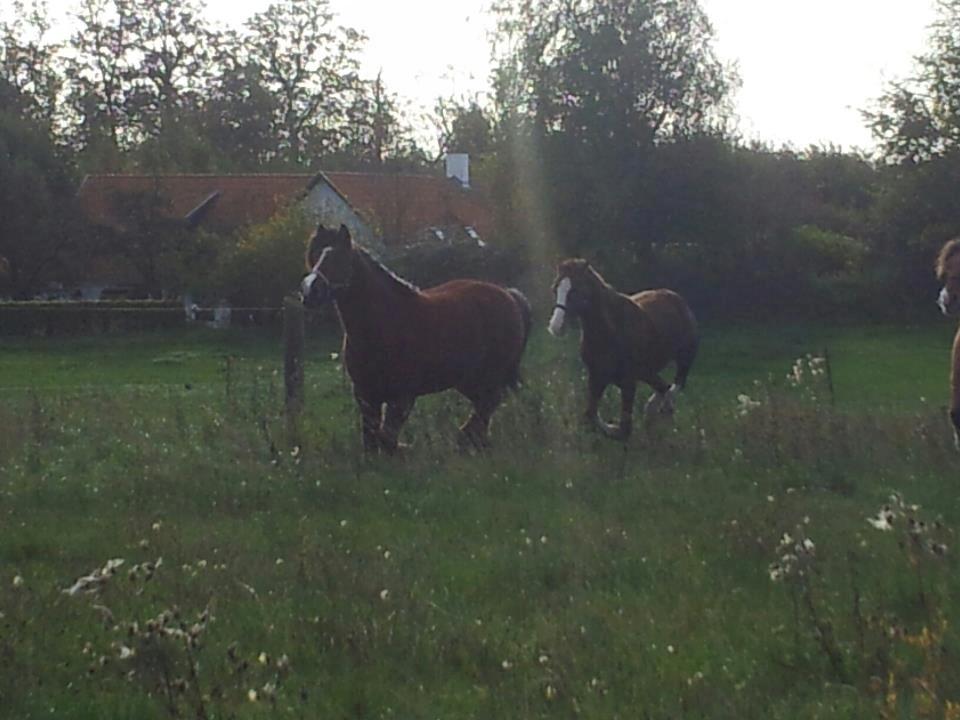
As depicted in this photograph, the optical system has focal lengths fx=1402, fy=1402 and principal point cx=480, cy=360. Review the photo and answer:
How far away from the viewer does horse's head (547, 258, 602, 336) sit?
1465cm

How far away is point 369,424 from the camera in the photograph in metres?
12.5

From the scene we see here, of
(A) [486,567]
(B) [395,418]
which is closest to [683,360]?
(B) [395,418]

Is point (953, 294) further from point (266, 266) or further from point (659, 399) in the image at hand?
point (266, 266)

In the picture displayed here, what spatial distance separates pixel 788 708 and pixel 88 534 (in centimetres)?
510

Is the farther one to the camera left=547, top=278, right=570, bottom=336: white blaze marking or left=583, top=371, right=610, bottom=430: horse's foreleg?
left=583, top=371, right=610, bottom=430: horse's foreleg

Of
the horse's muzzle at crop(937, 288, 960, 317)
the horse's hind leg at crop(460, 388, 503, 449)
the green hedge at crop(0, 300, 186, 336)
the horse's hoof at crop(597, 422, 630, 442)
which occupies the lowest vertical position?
the green hedge at crop(0, 300, 186, 336)

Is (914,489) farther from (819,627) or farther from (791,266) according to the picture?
(791,266)

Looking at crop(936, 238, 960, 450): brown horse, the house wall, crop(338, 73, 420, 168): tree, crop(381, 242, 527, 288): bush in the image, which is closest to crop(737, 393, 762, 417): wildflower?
crop(936, 238, 960, 450): brown horse

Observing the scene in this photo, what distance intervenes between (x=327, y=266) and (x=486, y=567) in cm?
530

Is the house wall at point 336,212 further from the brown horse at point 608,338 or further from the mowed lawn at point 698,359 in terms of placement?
the brown horse at point 608,338

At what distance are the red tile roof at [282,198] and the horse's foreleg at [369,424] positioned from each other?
37177 mm

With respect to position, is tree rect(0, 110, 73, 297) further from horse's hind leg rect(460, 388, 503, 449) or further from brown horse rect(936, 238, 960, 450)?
brown horse rect(936, 238, 960, 450)

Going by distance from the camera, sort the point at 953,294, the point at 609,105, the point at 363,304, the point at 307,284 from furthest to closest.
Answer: the point at 609,105
the point at 363,304
the point at 307,284
the point at 953,294

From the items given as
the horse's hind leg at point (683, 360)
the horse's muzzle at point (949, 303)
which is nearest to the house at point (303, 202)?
the horse's hind leg at point (683, 360)
